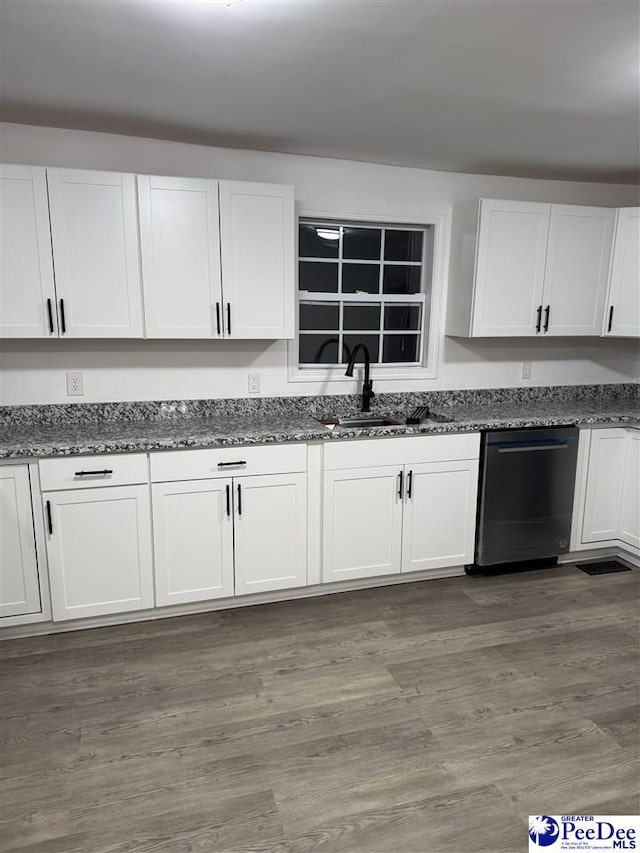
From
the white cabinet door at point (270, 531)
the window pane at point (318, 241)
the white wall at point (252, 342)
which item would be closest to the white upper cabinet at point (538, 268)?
the white wall at point (252, 342)

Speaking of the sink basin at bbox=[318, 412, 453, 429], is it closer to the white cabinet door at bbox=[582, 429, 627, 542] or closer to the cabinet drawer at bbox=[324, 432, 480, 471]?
the cabinet drawer at bbox=[324, 432, 480, 471]

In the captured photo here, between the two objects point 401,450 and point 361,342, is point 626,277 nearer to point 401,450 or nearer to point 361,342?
point 361,342

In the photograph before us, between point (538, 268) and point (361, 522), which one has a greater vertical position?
point (538, 268)

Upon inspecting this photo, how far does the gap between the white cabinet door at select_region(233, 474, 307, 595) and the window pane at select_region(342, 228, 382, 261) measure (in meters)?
1.48

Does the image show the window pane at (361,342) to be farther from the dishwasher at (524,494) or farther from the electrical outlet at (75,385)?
the electrical outlet at (75,385)

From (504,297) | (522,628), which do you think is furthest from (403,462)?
(504,297)

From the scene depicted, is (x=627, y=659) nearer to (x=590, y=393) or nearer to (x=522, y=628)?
(x=522, y=628)

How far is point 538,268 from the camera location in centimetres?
344

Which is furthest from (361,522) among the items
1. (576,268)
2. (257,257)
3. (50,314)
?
(576,268)

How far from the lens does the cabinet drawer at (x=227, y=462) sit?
2.69m

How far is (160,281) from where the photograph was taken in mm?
2779

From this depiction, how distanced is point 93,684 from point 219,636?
1.92ft

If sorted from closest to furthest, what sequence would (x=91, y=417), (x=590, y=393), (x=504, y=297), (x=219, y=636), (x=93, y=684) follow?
(x=93, y=684) → (x=219, y=636) → (x=91, y=417) → (x=504, y=297) → (x=590, y=393)

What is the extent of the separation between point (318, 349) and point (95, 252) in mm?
1384
